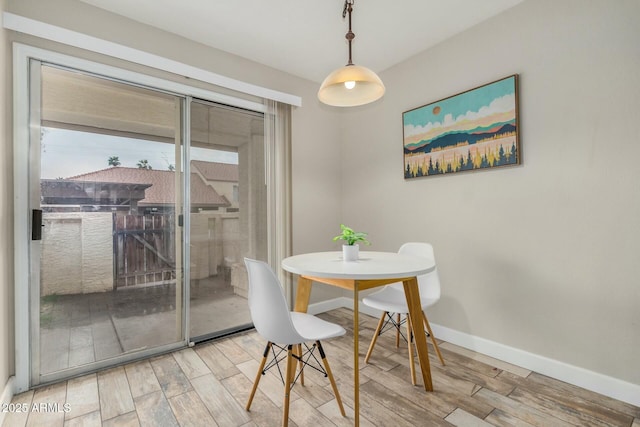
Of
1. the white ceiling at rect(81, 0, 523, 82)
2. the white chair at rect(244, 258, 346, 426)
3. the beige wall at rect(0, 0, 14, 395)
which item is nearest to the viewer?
the white chair at rect(244, 258, 346, 426)

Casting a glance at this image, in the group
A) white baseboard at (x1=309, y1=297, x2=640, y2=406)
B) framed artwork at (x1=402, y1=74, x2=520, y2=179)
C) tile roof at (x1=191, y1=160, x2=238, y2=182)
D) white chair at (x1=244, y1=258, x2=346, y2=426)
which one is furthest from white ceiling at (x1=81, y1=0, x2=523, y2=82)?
white baseboard at (x1=309, y1=297, x2=640, y2=406)

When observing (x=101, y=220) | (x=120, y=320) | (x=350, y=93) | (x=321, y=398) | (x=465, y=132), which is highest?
(x=350, y=93)

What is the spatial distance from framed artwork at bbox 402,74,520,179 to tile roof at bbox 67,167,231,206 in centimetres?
189

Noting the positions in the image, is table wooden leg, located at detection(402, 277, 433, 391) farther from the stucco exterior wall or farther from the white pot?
the stucco exterior wall

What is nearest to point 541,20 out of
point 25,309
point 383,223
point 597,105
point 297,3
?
point 597,105

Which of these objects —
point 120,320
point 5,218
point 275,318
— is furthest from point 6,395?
point 275,318

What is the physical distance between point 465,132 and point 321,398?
2261 millimetres

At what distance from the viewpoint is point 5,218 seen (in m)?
1.80

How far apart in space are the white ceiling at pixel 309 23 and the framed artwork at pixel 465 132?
57 cm

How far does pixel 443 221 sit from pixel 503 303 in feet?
2.60

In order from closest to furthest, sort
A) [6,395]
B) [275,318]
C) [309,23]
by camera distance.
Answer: [275,318], [6,395], [309,23]

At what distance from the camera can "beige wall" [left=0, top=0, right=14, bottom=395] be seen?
Answer: 1.75 m

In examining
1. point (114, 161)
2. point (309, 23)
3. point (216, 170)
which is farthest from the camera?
point (216, 170)

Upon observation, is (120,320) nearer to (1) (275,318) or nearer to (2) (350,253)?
(1) (275,318)
